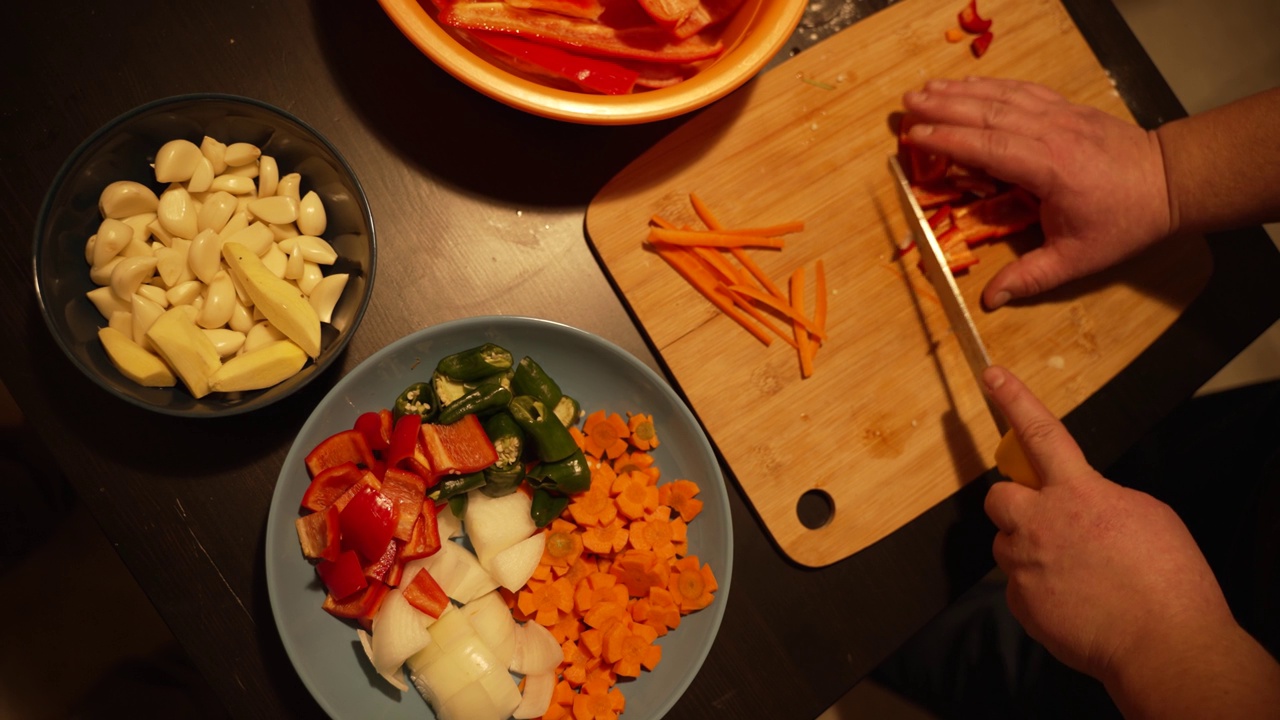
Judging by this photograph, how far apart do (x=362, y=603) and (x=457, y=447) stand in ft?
0.96

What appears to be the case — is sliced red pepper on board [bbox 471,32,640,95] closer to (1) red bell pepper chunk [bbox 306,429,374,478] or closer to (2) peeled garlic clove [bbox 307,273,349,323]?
(2) peeled garlic clove [bbox 307,273,349,323]

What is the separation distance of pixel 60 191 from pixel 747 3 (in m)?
1.18

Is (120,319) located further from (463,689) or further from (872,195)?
(872,195)

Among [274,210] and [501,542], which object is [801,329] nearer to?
[501,542]

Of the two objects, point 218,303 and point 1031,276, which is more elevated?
point 218,303

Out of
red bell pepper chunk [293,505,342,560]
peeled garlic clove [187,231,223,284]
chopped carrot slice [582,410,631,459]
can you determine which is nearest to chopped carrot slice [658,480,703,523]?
chopped carrot slice [582,410,631,459]

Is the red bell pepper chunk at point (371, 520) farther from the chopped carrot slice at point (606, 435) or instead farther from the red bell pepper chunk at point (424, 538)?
the chopped carrot slice at point (606, 435)

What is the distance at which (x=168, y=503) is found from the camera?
1.33 metres

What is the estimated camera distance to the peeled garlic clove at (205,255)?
4.01ft

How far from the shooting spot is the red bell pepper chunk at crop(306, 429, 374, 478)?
1.25 m

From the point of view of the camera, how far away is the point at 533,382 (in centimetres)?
135

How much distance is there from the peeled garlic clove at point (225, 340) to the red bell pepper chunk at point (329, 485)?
0.24 metres

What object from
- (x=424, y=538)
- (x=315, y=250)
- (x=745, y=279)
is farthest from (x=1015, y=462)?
(x=315, y=250)

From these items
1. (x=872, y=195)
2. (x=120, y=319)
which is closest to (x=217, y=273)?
(x=120, y=319)
